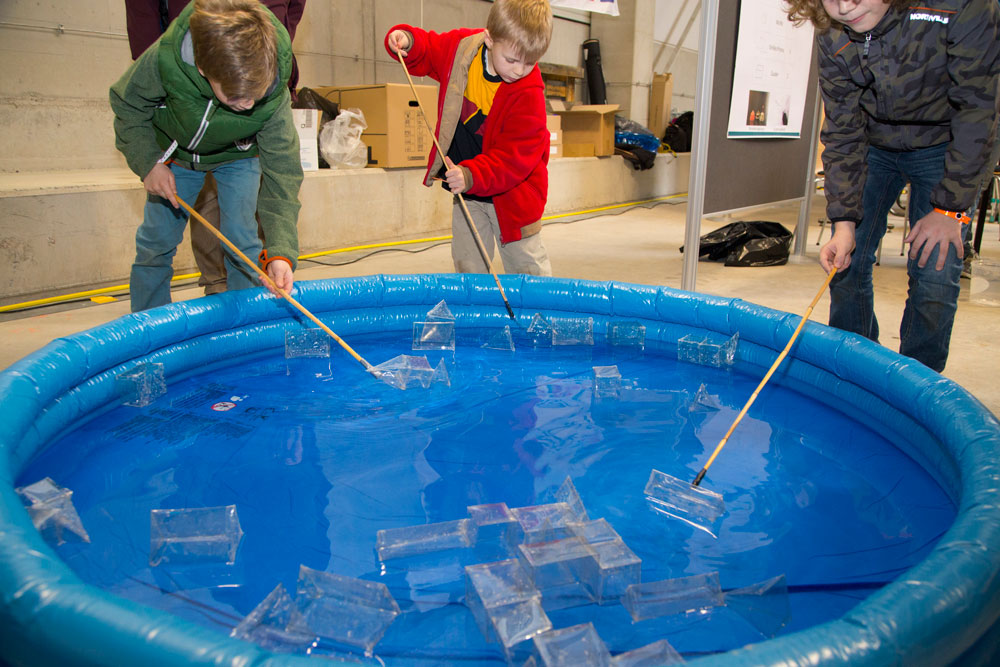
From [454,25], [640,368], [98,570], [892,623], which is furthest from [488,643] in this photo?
[454,25]

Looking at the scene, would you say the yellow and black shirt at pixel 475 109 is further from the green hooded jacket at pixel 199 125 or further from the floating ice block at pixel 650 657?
the floating ice block at pixel 650 657

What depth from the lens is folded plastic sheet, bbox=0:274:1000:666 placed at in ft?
3.36

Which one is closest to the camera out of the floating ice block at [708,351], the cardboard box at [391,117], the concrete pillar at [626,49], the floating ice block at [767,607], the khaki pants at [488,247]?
the floating ice block at [767,607]

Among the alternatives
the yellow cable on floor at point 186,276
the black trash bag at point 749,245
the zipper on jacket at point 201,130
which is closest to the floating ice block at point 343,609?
the zipper on jacket at point 201,130

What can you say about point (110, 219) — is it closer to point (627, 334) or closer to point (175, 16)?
point (175, 16)

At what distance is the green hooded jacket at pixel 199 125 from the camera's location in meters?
2.37

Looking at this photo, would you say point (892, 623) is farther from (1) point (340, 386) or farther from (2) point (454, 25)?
(2) point (454, 25)

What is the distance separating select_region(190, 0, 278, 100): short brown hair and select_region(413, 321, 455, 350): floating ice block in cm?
104

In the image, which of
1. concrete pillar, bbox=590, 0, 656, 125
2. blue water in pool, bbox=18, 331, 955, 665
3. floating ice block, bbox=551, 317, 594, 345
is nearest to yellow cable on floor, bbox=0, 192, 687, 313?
blue water in pool, bbox=18, 331, 955, 665

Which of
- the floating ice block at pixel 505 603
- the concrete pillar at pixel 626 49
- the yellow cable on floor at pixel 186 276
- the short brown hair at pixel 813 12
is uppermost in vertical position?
the concrete pillar at pixel 626 49

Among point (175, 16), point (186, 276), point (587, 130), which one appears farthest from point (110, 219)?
point (587, 130)

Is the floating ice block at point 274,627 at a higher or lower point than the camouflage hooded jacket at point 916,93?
lower

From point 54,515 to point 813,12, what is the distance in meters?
2.26

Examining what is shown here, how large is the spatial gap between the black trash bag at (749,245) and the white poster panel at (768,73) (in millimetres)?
739
